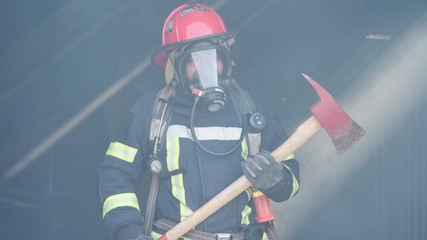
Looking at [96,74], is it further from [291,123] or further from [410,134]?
[410,134]

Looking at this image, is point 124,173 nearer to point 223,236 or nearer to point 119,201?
point 119,201

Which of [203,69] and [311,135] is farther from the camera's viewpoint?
[203,69]

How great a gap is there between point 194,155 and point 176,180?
0.17m

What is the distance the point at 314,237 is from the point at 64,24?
242cm

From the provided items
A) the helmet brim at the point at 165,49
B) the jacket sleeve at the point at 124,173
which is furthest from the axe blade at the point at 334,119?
the jacket sleeve at the point at 124,173

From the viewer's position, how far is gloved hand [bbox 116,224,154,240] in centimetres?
277

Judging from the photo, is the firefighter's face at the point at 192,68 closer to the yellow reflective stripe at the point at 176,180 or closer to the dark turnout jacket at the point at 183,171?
the dark turnout jacket at the point at 183,171

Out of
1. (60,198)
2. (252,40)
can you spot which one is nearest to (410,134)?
(252,40)

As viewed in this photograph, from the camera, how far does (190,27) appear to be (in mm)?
3287

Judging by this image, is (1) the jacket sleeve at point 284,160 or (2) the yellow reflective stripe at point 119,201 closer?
(2) the yellow reflective stripe at point 119,201

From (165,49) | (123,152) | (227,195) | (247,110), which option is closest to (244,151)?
(247,110)

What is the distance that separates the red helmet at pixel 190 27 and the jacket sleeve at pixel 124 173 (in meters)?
0.50

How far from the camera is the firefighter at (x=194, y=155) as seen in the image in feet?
9.59

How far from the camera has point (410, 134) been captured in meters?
4.15
